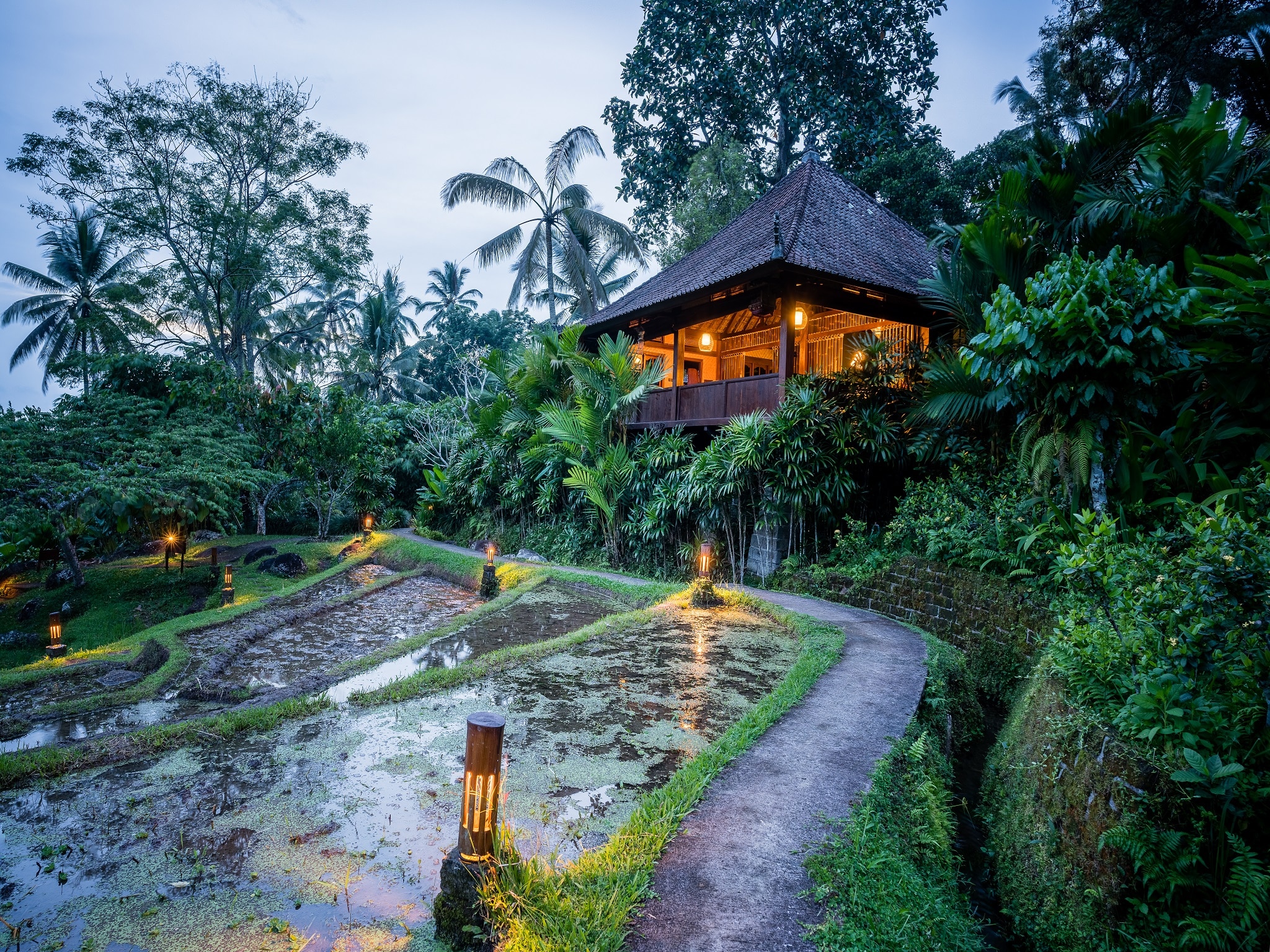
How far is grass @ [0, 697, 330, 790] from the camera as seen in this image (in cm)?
372

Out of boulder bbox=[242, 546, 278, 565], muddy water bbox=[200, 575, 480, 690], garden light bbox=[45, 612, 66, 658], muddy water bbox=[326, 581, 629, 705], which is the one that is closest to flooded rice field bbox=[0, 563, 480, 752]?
muddy water bbox=[200, 575, 480, 690]

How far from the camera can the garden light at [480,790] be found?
7.74 feet

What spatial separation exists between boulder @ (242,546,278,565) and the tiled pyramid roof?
9027mm

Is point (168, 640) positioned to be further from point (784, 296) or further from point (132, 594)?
point (784, 296)

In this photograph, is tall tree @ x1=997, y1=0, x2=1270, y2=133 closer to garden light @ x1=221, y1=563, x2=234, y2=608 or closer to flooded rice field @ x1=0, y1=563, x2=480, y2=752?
flooded rice field @ x1=0, y1=563, x2=480, y2=752

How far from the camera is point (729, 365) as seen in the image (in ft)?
47.6

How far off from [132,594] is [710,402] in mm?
12131

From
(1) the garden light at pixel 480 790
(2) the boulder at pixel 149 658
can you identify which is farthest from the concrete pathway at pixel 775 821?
(2) the boulder at pixel 149 658

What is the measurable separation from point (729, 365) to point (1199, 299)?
10.3 m

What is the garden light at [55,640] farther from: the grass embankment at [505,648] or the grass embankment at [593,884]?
the grass embankment at [593,884]

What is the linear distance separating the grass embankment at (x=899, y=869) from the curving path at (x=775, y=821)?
0.27 ft

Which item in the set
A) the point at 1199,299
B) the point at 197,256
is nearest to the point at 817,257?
the point at 1199,299

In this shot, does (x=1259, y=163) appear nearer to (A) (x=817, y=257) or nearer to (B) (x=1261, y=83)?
(A) (x=817, y=257)

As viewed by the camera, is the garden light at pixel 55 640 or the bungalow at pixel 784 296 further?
the bungalow at pixel 784 296
